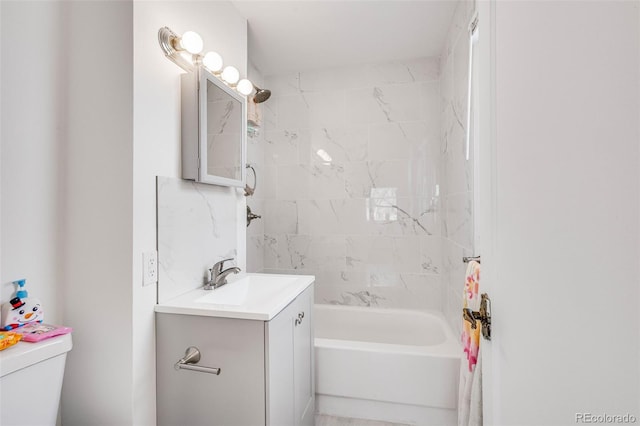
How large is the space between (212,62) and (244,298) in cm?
121

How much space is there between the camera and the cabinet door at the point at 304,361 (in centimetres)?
148


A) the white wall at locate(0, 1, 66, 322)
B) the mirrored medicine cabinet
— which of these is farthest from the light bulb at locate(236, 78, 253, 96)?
the white wall at locate(0, 1, 66, 322)

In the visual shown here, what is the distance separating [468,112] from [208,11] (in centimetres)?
155

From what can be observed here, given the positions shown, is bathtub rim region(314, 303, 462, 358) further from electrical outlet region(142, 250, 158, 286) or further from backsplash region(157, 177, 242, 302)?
electrical outlet region(142, 250, 158, 286)

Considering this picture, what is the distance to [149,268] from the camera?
3.93ft

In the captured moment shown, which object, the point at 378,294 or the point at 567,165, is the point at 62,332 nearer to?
the point at 567,165

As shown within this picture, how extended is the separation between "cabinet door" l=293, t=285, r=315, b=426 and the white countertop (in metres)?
0.11

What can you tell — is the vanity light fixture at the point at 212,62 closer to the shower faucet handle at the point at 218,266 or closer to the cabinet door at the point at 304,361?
the shower faucet handle at the point at 218,266

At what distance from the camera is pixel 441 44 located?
2.41m

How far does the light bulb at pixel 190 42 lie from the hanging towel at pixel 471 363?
160 centimetres

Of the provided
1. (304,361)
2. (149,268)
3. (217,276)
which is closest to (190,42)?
(149,268)

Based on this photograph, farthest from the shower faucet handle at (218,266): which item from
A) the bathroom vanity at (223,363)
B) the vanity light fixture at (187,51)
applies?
the vanity light fixture at (187,51)

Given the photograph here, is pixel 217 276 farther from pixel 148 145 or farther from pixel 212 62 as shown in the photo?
pixel 212 62

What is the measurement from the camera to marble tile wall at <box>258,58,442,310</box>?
2.60 m
